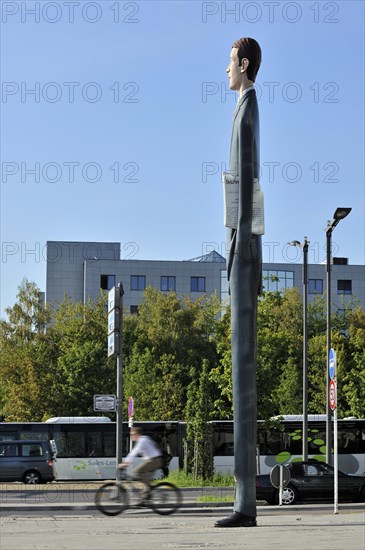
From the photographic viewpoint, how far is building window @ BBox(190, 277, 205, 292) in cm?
10000

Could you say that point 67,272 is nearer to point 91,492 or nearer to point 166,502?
point 91,492

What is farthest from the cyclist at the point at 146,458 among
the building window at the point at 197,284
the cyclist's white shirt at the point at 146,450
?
the building window at the point at 197,284

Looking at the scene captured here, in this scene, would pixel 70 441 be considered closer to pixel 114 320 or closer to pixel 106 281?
pixel 114 320

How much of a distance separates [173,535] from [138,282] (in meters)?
82.0

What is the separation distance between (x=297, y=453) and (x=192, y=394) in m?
7.19

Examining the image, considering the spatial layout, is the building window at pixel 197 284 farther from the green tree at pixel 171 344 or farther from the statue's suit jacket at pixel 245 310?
the statue's suit jacket at pixel 245 310

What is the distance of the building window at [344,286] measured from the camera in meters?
102

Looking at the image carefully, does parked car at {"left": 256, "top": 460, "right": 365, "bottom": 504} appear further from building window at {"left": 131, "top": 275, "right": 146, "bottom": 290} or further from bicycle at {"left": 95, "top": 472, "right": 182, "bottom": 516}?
building window at {"left": 131, "top": 275, "right": 146, "bottom": 290}

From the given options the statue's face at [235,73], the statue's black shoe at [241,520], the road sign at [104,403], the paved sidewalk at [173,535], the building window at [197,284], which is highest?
the building window at [197,284]

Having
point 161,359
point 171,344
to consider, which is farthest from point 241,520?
point 171,344

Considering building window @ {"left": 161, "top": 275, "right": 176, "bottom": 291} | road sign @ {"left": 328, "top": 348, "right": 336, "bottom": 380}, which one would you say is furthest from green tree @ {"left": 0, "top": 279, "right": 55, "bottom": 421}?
road sign @ {"left": 328, "top": 348, "right": 336, "bottom": 380}

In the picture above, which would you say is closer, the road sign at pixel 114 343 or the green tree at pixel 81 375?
the road sign at pixel 114 343

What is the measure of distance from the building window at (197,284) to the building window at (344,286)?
13054mm

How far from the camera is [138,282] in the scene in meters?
99.3
